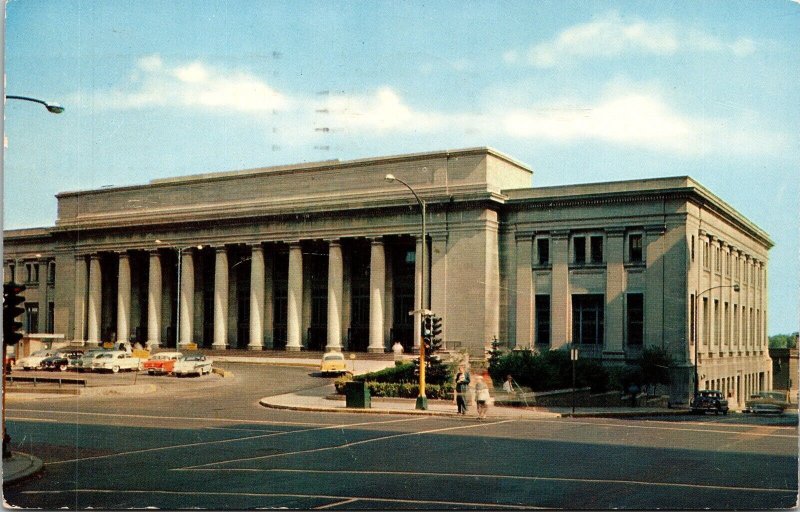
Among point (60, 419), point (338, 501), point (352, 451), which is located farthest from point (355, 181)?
point (338, 501)

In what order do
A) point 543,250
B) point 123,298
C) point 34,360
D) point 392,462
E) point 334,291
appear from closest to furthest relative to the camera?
point 392,462 → point 34,360 → point 543,250 → point 334,291 → point 123,298

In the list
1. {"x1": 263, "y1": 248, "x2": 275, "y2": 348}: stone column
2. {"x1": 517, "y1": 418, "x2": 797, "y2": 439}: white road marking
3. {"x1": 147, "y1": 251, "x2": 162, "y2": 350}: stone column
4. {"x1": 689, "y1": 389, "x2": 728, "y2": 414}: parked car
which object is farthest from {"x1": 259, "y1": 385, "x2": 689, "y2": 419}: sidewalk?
{"x1": 147, "y1": 251, "x2": 162, "y2": 350}: stone column

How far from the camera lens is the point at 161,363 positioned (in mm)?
48875

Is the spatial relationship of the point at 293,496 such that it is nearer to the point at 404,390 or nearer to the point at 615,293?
the point at 404,390

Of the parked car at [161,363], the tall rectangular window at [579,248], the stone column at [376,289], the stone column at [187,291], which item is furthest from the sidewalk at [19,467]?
the stone column at [187,291]

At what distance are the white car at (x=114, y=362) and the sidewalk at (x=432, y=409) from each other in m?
15.1

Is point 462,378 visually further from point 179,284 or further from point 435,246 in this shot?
point 179,284

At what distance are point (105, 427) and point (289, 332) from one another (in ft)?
112

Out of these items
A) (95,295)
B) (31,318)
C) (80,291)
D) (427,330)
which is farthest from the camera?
(95,295)

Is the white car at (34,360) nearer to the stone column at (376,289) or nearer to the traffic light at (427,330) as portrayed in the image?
the traffic light at (427,330)

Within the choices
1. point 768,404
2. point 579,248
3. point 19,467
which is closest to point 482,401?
point 19,467

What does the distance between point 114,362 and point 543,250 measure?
2787 centimetres

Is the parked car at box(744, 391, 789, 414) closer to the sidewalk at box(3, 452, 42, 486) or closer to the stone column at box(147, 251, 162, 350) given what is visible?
the sidewalk at box(3, 452, 42, 486)

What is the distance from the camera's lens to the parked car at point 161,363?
159ft
